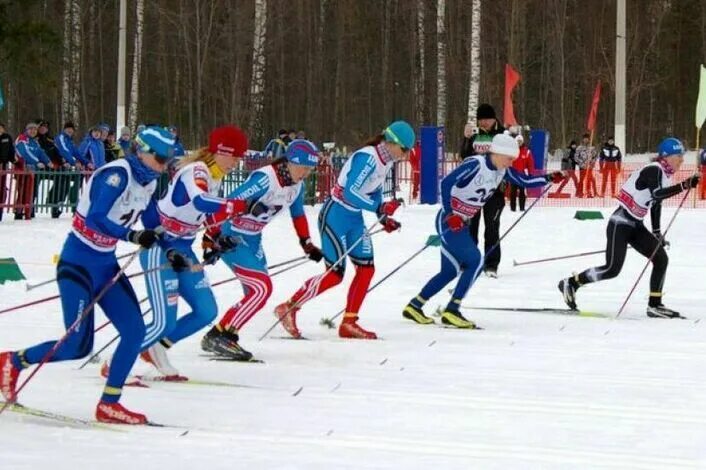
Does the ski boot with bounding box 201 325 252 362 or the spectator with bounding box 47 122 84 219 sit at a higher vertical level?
the spectator with bounding box 47 122 84 219

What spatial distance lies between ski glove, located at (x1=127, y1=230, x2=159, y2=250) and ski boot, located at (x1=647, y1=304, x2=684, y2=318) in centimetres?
620

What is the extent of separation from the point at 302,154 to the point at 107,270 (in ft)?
8.15

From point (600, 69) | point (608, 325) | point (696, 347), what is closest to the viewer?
point (696, 347)

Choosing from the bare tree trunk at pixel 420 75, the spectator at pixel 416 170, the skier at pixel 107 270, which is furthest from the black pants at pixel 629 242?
the bare tree trunk at pixel 420 75

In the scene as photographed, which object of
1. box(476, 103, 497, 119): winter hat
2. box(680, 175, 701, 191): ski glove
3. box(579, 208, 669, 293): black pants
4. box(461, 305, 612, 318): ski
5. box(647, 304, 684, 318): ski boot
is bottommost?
box(461, 305, 612, 318): ski

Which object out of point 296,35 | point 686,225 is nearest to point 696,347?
point 686,225

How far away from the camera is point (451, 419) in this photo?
7133mm

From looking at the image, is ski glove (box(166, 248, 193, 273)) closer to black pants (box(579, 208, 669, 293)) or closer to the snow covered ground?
the snow covered ground

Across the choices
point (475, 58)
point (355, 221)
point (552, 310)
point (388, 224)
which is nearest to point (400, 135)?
point (388, 224)

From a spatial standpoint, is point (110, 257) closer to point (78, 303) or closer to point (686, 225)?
point (78, 303)

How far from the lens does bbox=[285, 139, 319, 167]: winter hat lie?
9023 millimetres

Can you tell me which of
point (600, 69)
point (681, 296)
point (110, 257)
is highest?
point (600, 69)

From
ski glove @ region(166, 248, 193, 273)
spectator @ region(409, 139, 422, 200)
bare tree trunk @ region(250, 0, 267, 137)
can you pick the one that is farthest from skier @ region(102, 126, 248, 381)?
bare tree trunk @ region(250, 0, 267, 137)

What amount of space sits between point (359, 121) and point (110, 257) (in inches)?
2050
